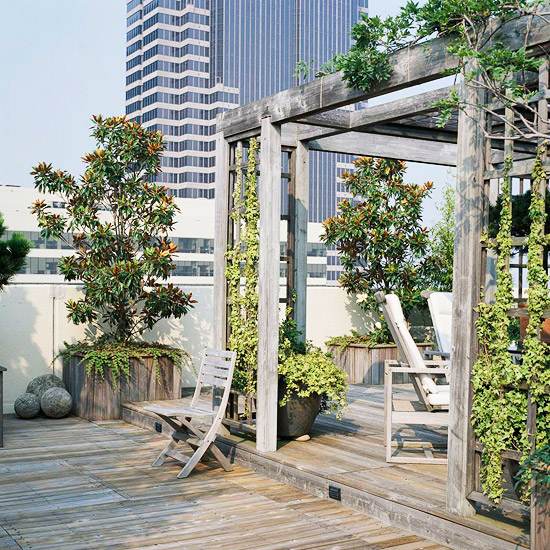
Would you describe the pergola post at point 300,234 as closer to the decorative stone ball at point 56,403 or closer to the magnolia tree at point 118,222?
the magnolia tree at point 118,222

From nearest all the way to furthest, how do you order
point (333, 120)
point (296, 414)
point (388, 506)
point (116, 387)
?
point (388, 506), point (296, 414), point (333, 120), point (116, 387)

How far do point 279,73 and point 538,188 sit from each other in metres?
120

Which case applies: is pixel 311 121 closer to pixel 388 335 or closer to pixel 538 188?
pixel 538 188

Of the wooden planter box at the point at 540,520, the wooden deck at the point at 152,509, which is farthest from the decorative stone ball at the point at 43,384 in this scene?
the wooden planter box at the point at 540,520

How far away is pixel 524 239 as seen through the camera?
404cm

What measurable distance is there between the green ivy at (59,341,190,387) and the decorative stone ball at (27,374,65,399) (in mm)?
251

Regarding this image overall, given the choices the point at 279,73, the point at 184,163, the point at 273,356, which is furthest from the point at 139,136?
the point at 279,73

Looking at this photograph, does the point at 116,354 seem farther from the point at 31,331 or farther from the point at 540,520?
the point at 540,520

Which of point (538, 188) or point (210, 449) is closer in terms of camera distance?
point (538, 188)

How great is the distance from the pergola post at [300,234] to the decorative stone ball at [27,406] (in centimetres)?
279

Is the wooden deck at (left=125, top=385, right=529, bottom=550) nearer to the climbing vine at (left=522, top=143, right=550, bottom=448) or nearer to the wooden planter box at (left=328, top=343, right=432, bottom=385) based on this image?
the climbing vine at (left=522, top=143, right=550, bottom=448)

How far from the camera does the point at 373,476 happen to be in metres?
5.34

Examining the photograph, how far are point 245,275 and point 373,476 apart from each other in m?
1.90

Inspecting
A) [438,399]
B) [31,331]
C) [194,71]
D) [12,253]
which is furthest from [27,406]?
[194,71]
